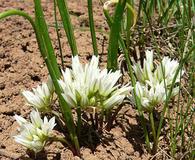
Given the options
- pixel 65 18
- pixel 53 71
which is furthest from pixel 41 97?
pixel 65 18

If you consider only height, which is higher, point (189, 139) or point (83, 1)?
point (83, 1)

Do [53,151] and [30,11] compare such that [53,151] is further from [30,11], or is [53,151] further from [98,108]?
[30,11]

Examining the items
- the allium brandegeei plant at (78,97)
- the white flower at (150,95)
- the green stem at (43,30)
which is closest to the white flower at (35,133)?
the allium brandegeei plant at (78,97)

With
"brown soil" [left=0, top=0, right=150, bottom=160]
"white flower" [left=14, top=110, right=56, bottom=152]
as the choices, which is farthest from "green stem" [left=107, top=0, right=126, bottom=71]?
"white flower" [left=14, top=110, right=56, bottom=152]

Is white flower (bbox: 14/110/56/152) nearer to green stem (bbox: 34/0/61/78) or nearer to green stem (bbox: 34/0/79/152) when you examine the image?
green stem (bbox: 34/0/79/152)

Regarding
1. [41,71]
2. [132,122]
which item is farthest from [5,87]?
[132,122]

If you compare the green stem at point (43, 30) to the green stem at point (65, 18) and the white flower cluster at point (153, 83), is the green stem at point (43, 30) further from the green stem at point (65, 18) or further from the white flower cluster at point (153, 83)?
the white flower cluster at point (153, 83)

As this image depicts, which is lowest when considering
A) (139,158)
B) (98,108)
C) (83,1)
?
(139,158)

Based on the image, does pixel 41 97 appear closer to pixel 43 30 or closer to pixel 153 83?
pixel 43 30
